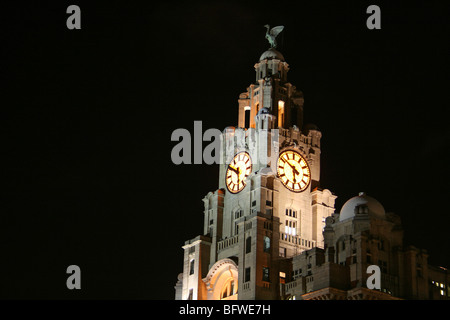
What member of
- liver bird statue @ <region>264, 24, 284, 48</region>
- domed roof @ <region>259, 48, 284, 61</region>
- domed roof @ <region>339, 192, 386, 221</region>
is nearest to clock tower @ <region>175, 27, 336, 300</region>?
domed roof @ <region>259, 48, 284, 61</region>

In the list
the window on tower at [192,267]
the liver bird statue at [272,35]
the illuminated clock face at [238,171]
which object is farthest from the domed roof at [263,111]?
the window on tower at [192,267]

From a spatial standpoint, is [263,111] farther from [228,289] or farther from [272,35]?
[228,289]

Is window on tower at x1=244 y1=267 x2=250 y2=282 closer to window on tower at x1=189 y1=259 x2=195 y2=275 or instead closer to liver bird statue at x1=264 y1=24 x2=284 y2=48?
window on tower at x1=189 y1=259 x2=195 y2=275

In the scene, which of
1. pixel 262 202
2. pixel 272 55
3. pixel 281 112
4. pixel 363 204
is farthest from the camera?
pixel 272 55

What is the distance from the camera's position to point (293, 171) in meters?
121

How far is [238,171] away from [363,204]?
2343 centimetres

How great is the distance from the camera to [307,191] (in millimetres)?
121312

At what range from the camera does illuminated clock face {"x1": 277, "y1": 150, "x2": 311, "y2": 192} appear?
119625 millimetres

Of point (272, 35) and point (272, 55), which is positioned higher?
point (272, 35)

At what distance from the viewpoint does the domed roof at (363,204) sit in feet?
344

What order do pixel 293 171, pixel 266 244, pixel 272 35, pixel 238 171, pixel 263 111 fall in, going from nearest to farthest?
pixel 266 244, pixel 263 111, pixel 293 171, pixel 238 171, pixel 272 35

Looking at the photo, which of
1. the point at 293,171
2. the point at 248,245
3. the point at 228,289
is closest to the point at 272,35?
the point at 293,171

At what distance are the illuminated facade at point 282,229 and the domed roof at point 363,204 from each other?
0.13 meters
